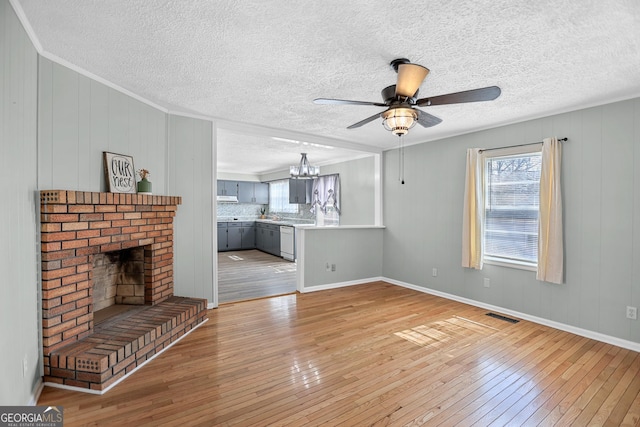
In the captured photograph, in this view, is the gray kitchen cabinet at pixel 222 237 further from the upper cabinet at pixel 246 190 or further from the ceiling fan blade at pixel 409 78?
the ceiling fan blade at pixel 409 78

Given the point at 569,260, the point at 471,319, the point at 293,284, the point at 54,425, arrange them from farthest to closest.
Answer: the point at 293,284
the point at 471,319
the point at 569,260
the point at 54,425

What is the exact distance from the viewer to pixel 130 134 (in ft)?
10.5

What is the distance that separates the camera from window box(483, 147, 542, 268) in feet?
12.5

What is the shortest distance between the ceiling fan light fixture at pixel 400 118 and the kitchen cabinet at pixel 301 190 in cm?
601

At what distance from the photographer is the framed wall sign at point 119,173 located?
291 centimetres

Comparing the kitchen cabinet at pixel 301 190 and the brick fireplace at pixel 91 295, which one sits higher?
the kitchen cabinet at pixel 301 190

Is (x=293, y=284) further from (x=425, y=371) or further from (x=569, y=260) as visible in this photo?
(x=569, y=260)

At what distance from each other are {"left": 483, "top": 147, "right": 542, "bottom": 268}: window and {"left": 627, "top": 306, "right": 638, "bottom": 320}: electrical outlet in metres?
0.91

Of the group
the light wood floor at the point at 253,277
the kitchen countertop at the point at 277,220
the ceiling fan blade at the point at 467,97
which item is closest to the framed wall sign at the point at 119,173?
the light wood floor at the point at 253,277

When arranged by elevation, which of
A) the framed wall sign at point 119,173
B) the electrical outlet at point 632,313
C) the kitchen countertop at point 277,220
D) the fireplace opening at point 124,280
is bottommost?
the electrical outlet at point 632,313

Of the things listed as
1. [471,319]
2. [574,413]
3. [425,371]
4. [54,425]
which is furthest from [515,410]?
[54,425]

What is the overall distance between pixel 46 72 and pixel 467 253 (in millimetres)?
4813

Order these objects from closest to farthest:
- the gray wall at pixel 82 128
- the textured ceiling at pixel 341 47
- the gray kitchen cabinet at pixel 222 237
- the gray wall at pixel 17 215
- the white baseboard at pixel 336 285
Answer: the gray wall at pixel 17 215
the textured ceiling at pixel 341 47
the gray wall at pixel 82 128
the white baseboard at pixel 336 285
the gray kitchen cabinet at pixel 222 237

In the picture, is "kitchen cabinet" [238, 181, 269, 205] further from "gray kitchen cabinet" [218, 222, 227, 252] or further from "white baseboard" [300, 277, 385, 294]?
"white baseboard" [300, 277, 385, 294]
